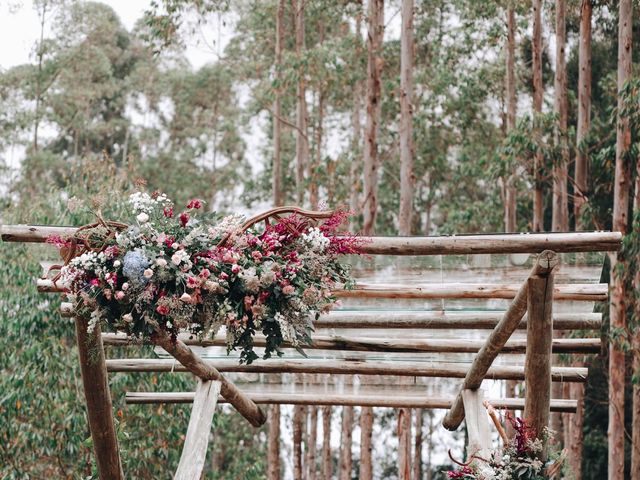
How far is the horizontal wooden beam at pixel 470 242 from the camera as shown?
4.34 metres

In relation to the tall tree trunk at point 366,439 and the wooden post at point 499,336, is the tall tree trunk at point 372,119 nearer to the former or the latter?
the tall tree trunk at point 366,439

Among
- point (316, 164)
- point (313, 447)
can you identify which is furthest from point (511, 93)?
point (313, 447)

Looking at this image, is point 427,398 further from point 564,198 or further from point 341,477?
point 341,477

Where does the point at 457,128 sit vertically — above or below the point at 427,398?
above

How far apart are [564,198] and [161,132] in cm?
1289

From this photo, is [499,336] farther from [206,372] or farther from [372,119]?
[372,119]

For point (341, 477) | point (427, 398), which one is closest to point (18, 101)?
point (341, 477)

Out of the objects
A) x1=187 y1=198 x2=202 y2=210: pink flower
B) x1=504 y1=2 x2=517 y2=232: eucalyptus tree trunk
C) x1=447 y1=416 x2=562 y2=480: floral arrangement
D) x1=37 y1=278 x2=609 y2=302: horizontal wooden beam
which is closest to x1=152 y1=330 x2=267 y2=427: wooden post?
x1=187 y1=198 x2=202 y2=210: pink flower

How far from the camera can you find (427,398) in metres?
6.69

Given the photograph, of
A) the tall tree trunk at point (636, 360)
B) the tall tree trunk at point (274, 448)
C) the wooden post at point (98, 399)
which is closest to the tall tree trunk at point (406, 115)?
the tall tree trunk at point (636, 360)

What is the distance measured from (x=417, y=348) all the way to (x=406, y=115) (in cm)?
875

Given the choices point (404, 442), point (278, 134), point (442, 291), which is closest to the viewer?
point (442, 291)

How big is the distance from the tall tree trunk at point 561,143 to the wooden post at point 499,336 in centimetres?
964

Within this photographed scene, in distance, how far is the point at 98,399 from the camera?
16.3ft
